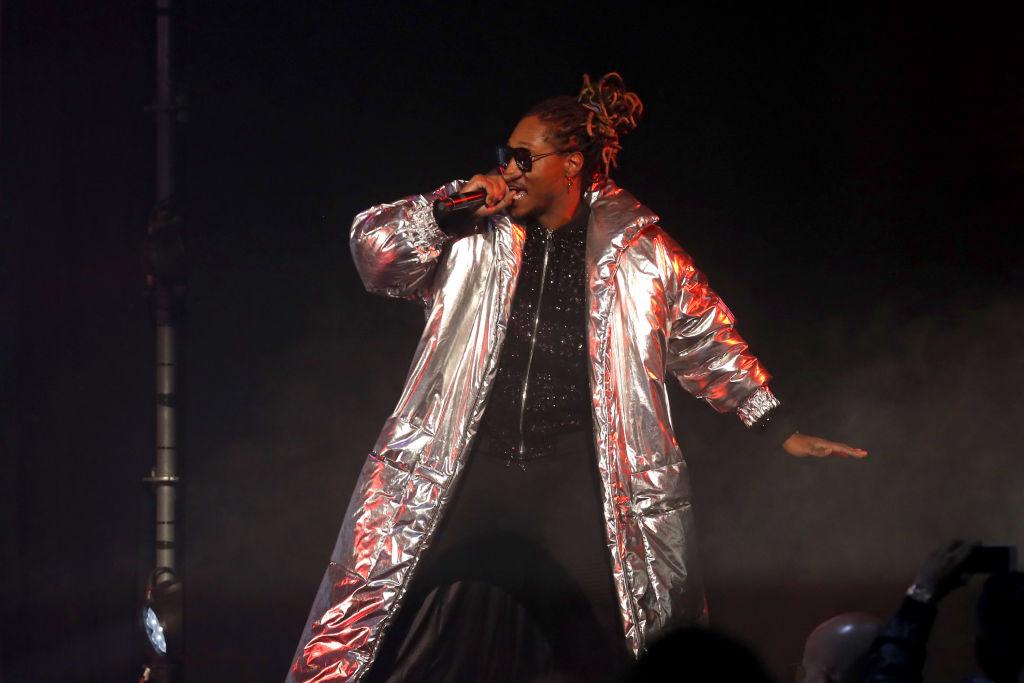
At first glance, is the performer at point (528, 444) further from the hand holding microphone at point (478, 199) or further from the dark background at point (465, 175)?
the dark background at point (465, 175)

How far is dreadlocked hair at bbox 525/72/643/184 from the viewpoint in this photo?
271 centimetres

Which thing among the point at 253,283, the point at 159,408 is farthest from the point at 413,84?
the point at 159,408

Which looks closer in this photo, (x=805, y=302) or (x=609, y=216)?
(x=609, y=216)

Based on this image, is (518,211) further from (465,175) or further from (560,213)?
(465,175)

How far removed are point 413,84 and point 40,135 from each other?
1.01 meters

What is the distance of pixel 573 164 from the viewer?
2740mm

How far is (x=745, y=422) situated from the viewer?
269 cm

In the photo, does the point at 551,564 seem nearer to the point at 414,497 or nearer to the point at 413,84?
the point at 414,497

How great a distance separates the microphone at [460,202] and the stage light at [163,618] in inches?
48.4

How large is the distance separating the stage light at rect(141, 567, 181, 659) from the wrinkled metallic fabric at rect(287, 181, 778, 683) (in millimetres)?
590

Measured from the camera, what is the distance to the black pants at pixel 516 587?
2.46 m

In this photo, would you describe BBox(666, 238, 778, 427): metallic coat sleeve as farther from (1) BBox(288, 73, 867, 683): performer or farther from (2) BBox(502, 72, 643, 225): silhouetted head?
(2) BBox(502, 72, 643, 225): silhouetted head

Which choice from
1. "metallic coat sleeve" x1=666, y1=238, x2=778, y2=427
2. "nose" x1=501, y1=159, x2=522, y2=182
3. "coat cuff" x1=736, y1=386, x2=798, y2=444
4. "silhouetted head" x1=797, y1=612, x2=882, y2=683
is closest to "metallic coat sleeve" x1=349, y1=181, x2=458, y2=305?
"nose" x1=501, y1=159, x2=522, y2=182

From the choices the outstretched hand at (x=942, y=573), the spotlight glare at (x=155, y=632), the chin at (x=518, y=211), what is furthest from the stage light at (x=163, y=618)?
the outstretched hand at (x=942, y=573)
